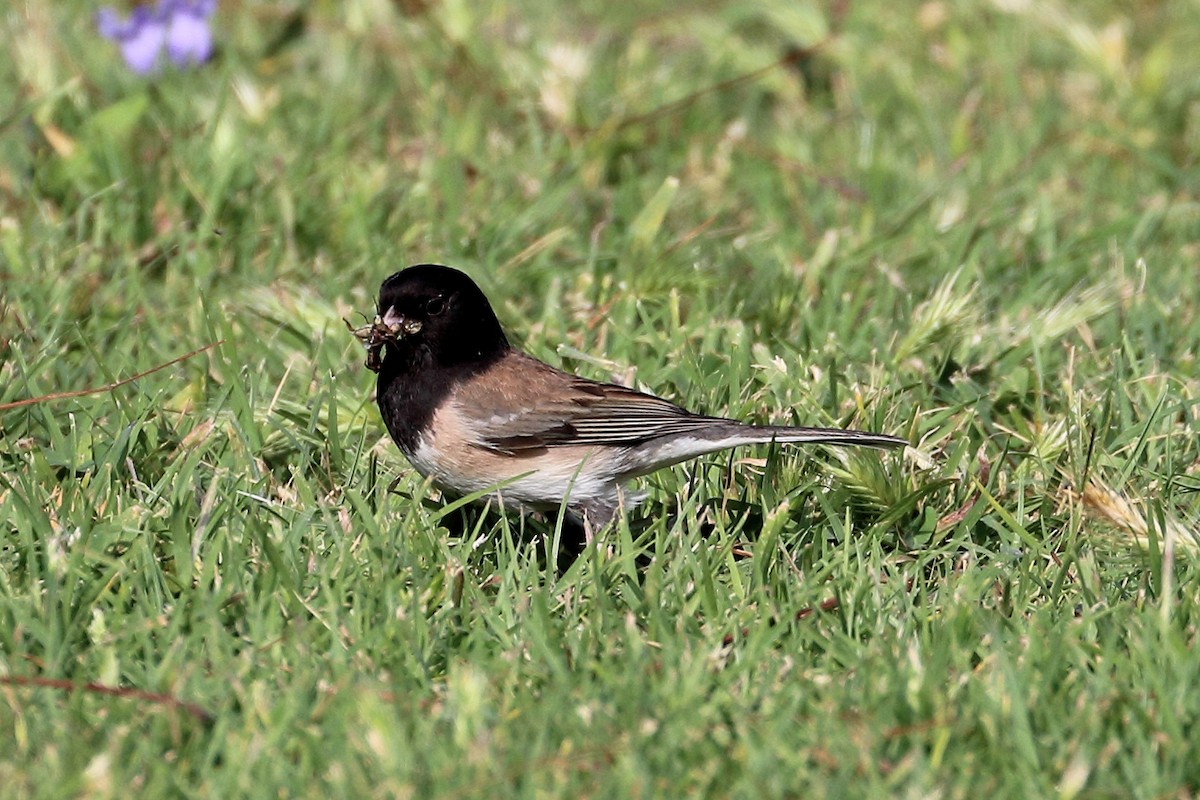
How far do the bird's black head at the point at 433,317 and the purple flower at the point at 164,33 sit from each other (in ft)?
8.61

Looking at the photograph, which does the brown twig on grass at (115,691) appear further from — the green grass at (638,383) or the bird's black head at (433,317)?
the bird's black head at (433,317)

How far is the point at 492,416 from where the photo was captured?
14.2ft

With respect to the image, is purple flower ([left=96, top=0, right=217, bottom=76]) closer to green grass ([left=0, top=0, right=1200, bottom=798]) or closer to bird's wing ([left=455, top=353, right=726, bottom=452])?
green grass ([left=0, top=0, right=1200, bottom=798])

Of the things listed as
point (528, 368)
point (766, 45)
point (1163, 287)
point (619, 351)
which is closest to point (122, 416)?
point (528, 368)

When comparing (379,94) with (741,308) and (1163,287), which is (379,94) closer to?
(741,308)

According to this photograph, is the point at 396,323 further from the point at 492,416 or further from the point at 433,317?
the point at 492,416

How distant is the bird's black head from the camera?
4.32 meters

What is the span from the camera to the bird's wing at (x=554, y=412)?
4.29 meters

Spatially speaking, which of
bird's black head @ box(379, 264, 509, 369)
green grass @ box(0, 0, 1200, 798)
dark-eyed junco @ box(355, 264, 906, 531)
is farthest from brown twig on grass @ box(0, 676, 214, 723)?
bird's black head @ box(379, 264, 509, 369)

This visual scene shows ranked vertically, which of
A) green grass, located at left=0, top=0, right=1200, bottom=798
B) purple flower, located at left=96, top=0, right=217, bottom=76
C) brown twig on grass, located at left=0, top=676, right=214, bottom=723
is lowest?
green grass, located at left=0, top=0, right=1200, bottom=798

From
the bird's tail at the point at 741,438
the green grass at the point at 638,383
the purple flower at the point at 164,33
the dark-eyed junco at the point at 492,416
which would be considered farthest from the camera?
the purple flower at the point at 164,33

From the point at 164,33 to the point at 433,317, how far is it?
2834 mm

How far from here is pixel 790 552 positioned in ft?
13.6

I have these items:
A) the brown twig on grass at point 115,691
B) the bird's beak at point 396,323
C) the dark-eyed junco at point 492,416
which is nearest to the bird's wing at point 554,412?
the dark-eyed junco at point 492,416
